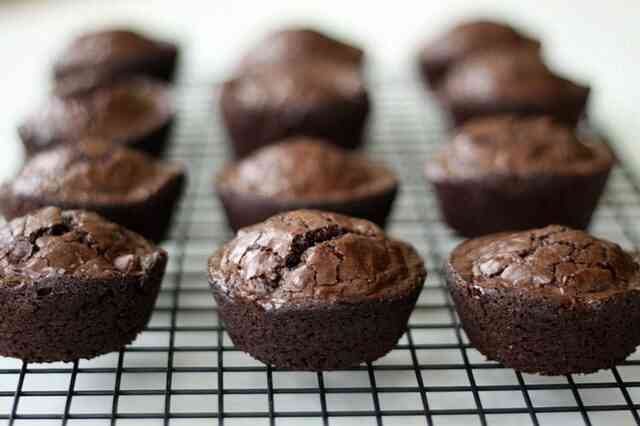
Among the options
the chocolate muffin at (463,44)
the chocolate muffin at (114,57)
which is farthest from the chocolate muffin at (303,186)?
the chocolate muffin at (463,44)

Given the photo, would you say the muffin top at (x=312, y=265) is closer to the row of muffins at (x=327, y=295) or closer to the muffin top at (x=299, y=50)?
the row of muffins at (x=327, y=295)

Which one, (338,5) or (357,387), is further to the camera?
(338,5)

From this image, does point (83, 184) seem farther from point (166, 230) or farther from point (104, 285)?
point (104, 285)

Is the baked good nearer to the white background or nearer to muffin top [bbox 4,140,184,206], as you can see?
muffin top [bbox 4,140,184,206]

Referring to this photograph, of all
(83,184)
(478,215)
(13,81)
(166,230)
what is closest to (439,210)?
(478,215)

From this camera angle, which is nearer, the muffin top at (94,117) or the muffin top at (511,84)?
the muffin top at (94,117)

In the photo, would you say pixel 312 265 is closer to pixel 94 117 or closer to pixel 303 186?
pixel 303 186

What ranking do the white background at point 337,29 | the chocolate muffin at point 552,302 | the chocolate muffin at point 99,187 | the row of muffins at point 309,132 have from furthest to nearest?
1. the white background at point 337,29
2. the row of muffins at point 309,132
3. the chocolate muffin at point 99,187
4. the chocolate muffin at point 552,302

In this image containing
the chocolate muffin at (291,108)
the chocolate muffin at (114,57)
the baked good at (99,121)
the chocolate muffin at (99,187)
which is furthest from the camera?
the chocolate muffin at (114,57)
